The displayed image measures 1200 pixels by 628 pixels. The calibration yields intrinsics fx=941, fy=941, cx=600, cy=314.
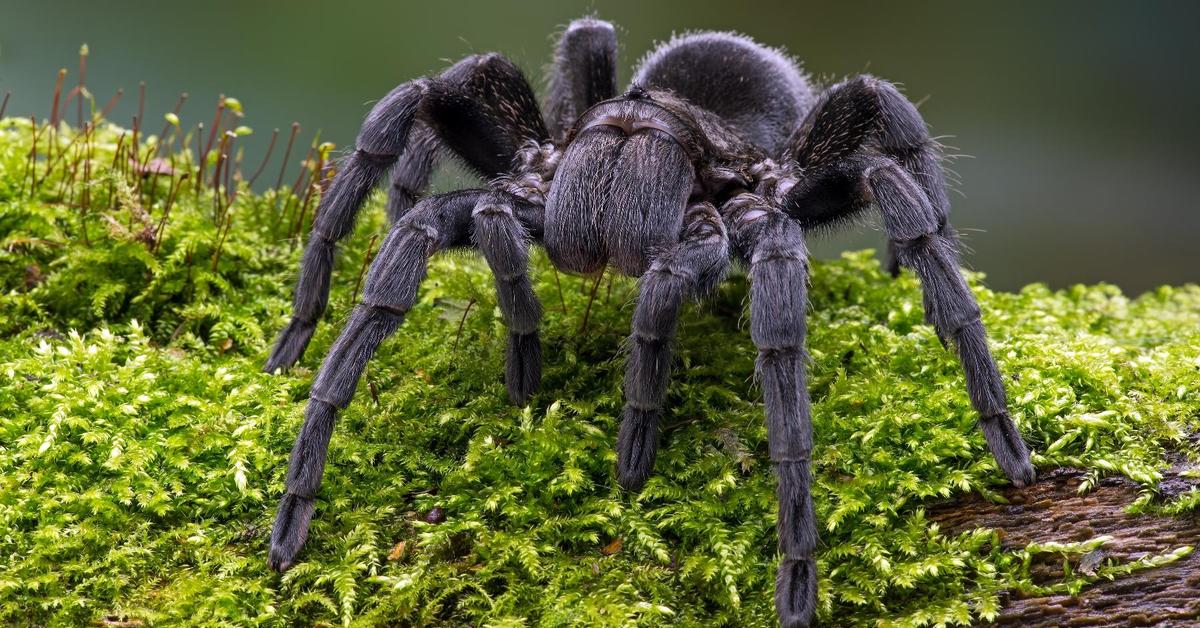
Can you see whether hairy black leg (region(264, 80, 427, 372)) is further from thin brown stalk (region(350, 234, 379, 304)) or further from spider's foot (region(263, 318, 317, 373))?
thin brown stalk (region(350, 234, 379, 304))

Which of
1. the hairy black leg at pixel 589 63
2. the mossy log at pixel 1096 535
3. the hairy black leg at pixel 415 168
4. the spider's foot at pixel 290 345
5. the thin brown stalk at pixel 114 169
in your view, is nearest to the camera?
the mossy log at pixel 1096 535

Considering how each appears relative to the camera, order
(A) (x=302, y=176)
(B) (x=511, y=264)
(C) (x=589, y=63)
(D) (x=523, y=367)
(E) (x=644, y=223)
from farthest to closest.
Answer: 1. (A) (x=302, y=176)
2. (C) (x=589, y=63)
3. (D) (x=523, y=367)
4. (E) (x=644, y=223)
5. (B) (x=511, y=264)

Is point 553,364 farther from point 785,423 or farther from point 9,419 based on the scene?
point 9,419

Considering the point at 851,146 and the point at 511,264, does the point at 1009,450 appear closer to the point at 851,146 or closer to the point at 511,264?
the point at 851,146

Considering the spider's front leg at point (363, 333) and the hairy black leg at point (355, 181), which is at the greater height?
the hairy black leg at point (355, 181)

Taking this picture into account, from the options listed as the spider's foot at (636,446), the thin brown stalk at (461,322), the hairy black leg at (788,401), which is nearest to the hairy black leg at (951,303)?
the hairy black leg at (788,401)

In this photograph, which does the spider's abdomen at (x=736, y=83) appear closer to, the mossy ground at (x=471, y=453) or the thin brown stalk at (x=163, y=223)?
the mossy ground at (x=471, y=453)

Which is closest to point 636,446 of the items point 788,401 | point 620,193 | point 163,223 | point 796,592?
point 788,401
